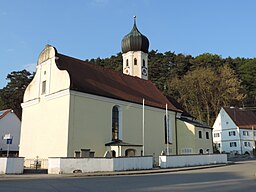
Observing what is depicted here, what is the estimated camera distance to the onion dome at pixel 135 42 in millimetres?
41500

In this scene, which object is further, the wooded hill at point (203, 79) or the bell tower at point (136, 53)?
the wooded hill at point (203, 79)

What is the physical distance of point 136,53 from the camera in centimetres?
4156

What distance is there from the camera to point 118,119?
1089 inches

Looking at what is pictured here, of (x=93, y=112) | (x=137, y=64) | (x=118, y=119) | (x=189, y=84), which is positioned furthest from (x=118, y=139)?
(x=189, y=84)

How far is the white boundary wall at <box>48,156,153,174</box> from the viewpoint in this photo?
18.9 meters

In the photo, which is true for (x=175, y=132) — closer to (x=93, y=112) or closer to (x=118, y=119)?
(x=118, y=119)

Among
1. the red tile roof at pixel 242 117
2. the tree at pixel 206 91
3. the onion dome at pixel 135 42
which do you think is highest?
the onion dome at pixel 135 42

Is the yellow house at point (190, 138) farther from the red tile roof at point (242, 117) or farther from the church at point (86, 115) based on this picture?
the red tile roof at point (242, 117)

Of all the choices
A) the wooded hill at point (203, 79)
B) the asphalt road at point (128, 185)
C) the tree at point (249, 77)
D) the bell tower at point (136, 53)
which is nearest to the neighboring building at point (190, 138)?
the bell tower at point (136, 53)

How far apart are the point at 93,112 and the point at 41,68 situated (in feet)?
24.9

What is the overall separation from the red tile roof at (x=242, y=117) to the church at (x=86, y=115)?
26602mm

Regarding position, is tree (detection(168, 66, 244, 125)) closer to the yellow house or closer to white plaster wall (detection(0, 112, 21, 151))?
the yellow house

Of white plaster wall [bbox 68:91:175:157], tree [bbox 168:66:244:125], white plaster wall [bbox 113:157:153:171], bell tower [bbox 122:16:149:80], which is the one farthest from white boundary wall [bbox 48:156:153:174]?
tree [bbox 168:66:244:125]

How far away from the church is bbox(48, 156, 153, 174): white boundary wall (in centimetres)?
241
